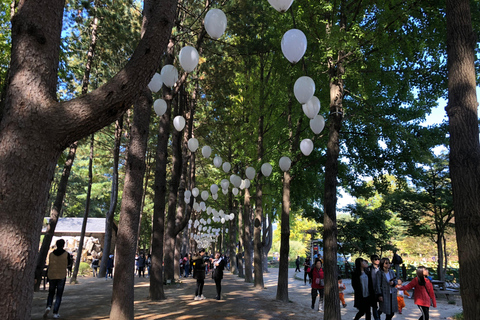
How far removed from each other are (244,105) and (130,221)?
40.6 ft

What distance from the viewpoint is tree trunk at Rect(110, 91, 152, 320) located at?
6609 mm

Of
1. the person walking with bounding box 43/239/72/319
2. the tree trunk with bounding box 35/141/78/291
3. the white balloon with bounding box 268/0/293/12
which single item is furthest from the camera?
the tree trunk with bounding box 35/141/78/291

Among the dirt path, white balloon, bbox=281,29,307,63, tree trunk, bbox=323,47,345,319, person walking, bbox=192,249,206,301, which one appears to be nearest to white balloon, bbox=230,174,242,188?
person walking, bbox=192,249,206,301

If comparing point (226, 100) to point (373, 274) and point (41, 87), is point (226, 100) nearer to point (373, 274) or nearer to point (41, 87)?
point (373, 274)

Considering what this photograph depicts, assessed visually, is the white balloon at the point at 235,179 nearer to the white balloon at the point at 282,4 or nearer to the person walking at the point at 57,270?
the person walking at the point at 57,270

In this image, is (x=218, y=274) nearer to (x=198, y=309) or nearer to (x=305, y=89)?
(x=198, y=309)

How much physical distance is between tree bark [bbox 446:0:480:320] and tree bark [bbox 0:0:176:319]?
423 centimetres

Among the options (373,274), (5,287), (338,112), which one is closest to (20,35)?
(5,287)

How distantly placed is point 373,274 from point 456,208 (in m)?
3.68

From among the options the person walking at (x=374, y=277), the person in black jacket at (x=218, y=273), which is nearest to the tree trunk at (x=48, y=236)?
the person in black jacket at (x=218, y=273)

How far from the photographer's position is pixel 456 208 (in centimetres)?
464

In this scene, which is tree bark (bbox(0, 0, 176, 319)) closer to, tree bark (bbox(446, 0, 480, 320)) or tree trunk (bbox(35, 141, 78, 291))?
tree bark (bbox(446, 0, 480, 320))

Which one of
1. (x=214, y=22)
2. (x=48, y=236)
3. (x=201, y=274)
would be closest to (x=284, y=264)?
(x=201, y=274)

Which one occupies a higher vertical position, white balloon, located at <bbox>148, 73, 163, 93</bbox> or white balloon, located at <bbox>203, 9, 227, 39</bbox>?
white balloon, located at <bbox>203, 9, 227, 39</bbox>
